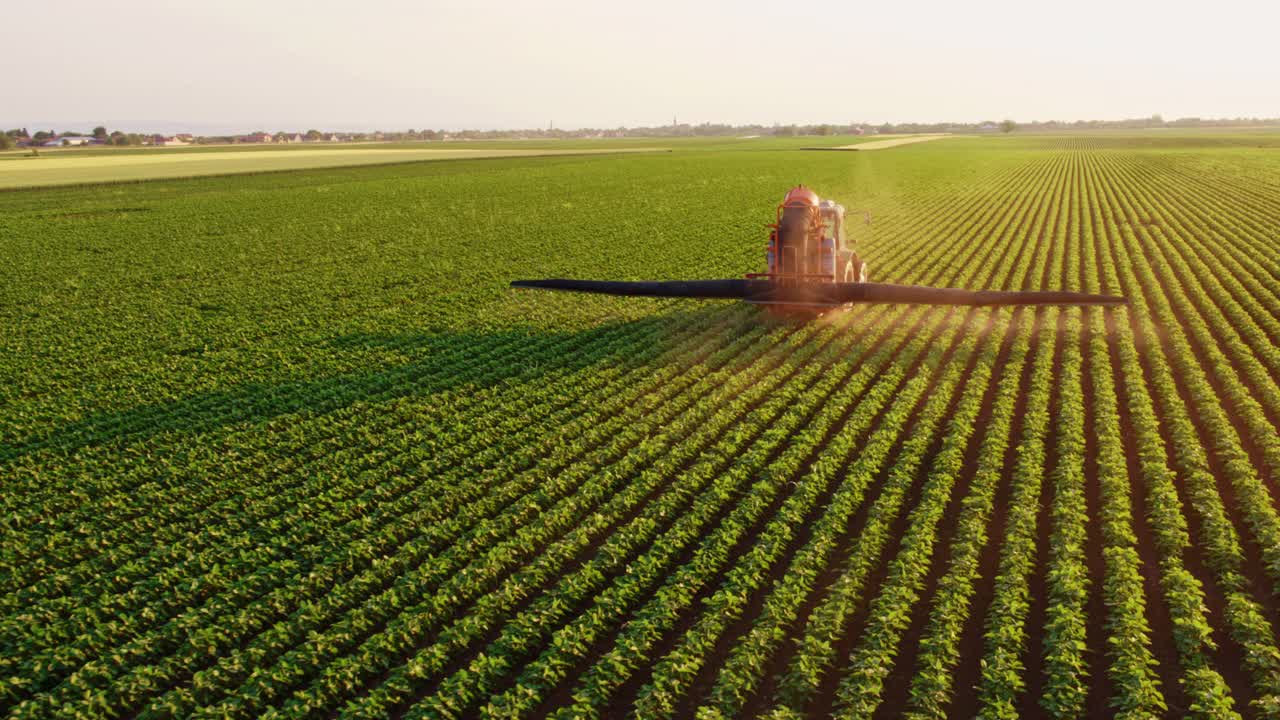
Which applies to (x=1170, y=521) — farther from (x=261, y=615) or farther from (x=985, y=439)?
(x=261, y=615)

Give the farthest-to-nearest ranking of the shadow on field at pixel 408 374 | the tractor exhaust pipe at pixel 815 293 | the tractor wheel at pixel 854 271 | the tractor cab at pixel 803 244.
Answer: the tractor wheel at pixel 854 271, the tractor cab at pixel 803 244, the tractor exhaust pipe at pixel 815 293, the shadow on field at pixel 408 374

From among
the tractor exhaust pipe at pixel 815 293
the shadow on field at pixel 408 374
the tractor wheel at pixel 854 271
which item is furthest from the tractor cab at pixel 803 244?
the shadow on field at pixel 408 374

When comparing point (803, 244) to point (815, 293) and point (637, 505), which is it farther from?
point (637, 505)

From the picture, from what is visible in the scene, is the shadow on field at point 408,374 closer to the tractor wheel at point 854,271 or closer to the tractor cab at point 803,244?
the tractor cab at point 803,244

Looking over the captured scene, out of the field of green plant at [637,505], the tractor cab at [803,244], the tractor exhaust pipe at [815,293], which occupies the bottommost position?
the field of green plant at [637,505]

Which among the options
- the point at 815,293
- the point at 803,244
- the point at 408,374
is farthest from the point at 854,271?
the point at 408,374
